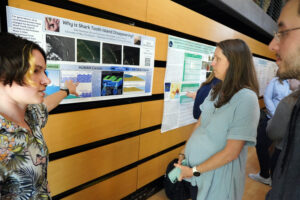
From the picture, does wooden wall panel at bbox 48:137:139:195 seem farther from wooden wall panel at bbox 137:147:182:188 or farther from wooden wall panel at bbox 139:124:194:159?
wooden wall panel at bbox 137:147:182:188

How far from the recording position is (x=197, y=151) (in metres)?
1.22

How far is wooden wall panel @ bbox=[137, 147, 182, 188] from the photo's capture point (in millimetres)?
2217

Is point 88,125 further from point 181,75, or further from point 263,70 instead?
point 263,70

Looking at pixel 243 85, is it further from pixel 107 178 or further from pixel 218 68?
pixel 107 178

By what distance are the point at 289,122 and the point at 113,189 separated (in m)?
1.78

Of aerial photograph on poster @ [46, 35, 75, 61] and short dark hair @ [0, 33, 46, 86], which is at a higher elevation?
aerial photograph on poster @ [46, 35, 75, 61]

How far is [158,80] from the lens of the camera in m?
2.11

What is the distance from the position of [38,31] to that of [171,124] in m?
1.83

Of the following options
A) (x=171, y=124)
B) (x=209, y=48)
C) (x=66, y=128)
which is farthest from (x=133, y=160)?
(x=209, y=48)

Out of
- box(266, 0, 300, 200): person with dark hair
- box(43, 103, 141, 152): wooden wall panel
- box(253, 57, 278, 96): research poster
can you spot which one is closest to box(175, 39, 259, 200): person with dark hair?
box(266, 0, 300, 200): person with dark hair

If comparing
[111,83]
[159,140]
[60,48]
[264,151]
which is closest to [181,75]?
[159,140]

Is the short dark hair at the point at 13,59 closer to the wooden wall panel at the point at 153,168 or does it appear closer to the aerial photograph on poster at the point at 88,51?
the aerial photograph on poster at the point at 88,51

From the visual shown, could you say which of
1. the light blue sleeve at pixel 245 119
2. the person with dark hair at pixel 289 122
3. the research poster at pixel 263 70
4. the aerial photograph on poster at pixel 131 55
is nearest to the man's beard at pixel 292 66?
the person with dark hair at pixel 289 122

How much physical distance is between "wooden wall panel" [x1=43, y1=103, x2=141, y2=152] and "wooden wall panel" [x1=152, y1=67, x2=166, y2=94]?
30cm
